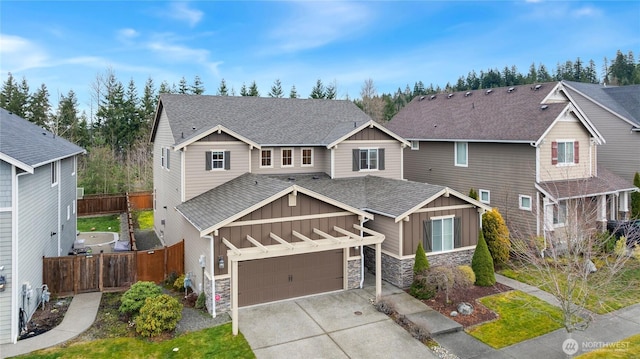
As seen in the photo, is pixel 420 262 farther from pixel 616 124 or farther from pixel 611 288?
pixel 616 124

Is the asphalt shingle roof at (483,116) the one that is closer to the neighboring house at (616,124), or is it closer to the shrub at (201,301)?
the neighboring house at (616,124)

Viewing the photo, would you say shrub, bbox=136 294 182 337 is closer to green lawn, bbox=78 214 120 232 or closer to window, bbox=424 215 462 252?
window, bbox=424 215 462 252

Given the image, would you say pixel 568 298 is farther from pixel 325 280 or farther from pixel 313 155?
pixel 313 155

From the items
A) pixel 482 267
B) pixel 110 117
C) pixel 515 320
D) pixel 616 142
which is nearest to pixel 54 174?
pixel 482 267

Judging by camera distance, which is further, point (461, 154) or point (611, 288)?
point (461, 154)

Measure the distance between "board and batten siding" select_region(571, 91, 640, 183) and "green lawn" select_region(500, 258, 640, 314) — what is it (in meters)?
10.2

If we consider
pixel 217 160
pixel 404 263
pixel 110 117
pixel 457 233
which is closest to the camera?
pixel 404 263

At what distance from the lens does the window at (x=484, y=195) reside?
Answer: 22.5m

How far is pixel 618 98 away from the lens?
29.7m

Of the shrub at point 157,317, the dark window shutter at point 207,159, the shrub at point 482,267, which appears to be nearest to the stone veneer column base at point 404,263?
the shrub at point 482,267

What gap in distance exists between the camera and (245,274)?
14219 mm

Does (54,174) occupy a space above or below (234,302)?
above

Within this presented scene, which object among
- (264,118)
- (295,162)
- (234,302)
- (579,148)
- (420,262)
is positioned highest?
(264,118)

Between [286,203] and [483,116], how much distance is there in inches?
606
